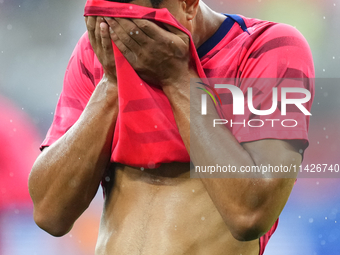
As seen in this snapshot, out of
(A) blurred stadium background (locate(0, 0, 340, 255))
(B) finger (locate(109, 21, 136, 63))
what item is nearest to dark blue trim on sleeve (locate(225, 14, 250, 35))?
(B) finger (locate(109, 21, 136, 63))

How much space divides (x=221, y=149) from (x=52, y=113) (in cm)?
236

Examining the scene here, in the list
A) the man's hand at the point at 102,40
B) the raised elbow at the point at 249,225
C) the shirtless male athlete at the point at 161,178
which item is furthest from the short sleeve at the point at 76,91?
the raised elbow at the point at 249,225

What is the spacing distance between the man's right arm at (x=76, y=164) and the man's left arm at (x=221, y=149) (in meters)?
0.14

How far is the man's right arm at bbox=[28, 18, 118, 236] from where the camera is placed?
1.00 m

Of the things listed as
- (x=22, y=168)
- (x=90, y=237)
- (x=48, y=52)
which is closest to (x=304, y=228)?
(x=90, y=237)

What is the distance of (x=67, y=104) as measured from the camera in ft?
3.71

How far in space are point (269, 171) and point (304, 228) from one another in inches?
76.8

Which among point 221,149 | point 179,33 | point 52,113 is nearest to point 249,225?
point 221,149

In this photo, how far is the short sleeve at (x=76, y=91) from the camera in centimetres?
110

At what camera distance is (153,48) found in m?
0.85

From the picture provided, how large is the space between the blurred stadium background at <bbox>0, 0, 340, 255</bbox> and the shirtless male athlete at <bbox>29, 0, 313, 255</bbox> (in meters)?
1.70

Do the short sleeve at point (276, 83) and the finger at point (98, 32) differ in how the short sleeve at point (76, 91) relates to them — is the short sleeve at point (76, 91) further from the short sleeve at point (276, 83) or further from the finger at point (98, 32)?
the short sleeve at point (276, 83)

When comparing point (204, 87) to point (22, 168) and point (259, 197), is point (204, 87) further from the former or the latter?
point (22, 168)

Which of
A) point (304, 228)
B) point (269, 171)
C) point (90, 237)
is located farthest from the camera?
point (90, 237)
